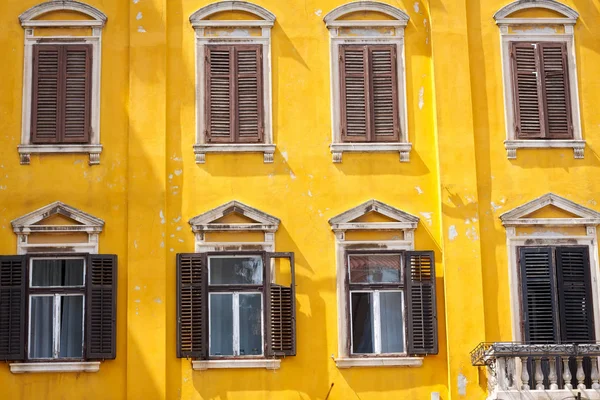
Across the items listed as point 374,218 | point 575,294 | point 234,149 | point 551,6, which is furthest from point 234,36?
point 575,294

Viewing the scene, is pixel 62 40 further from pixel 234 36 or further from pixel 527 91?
pixel 527 91

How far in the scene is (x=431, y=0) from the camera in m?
21.4

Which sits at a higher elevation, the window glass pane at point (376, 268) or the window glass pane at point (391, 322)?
the window glass pane at point (376, 268)

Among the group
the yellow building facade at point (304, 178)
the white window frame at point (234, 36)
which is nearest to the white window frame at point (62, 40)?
the yellow building facade at point (304, 178)

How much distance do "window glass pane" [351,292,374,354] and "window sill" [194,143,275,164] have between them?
2.78 meters

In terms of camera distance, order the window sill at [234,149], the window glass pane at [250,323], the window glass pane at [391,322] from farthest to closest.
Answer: the window sill at [234,149] → the window glass pane at [391,322] → the window glass pane at [250,323]

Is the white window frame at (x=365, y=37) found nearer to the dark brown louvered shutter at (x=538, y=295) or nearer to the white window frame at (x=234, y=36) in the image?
the white window frame at (x=234, y=36)

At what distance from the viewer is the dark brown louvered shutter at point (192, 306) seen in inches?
786

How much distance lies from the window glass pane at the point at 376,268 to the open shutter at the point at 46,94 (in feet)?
18.1

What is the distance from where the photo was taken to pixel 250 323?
66.7 ft

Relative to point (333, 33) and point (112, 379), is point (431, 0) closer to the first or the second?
point (333, 33)

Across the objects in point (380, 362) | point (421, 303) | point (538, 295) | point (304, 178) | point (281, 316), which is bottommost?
point (380, 362)

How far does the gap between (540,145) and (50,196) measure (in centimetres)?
835

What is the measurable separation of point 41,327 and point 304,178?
5.02 meters
